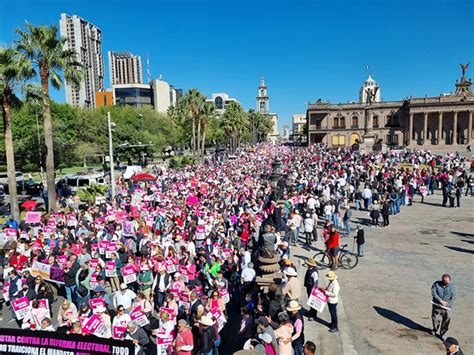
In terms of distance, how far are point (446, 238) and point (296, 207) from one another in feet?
23.3

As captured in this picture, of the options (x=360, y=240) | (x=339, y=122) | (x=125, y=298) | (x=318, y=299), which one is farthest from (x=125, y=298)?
(x=339, y=122)

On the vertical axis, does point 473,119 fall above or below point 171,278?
above

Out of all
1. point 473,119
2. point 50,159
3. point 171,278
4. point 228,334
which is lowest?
point 228,334

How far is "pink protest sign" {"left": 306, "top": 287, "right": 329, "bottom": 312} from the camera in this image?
339 inches

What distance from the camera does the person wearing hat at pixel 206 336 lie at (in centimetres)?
689

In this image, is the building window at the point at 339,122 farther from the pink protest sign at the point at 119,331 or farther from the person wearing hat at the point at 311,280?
the pink protest sign at the point at 119,331

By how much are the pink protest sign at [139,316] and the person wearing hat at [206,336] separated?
1.40 m

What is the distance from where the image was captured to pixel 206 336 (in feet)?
22.6

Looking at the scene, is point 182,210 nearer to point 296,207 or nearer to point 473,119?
point 296,207

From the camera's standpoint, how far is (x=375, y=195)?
21.9 metres

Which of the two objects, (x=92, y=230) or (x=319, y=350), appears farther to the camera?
(x=92, y=230)

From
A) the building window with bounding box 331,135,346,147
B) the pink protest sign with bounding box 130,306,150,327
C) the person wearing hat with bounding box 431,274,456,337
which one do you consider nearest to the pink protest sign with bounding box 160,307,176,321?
the pink protest sign with bounding box 130,306,150,327

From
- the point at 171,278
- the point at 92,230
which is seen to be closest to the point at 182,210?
the point at 92,230

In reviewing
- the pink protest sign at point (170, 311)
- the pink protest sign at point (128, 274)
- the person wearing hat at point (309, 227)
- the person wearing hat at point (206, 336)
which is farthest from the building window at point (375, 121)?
the person wearing hat at point (206, 336)
